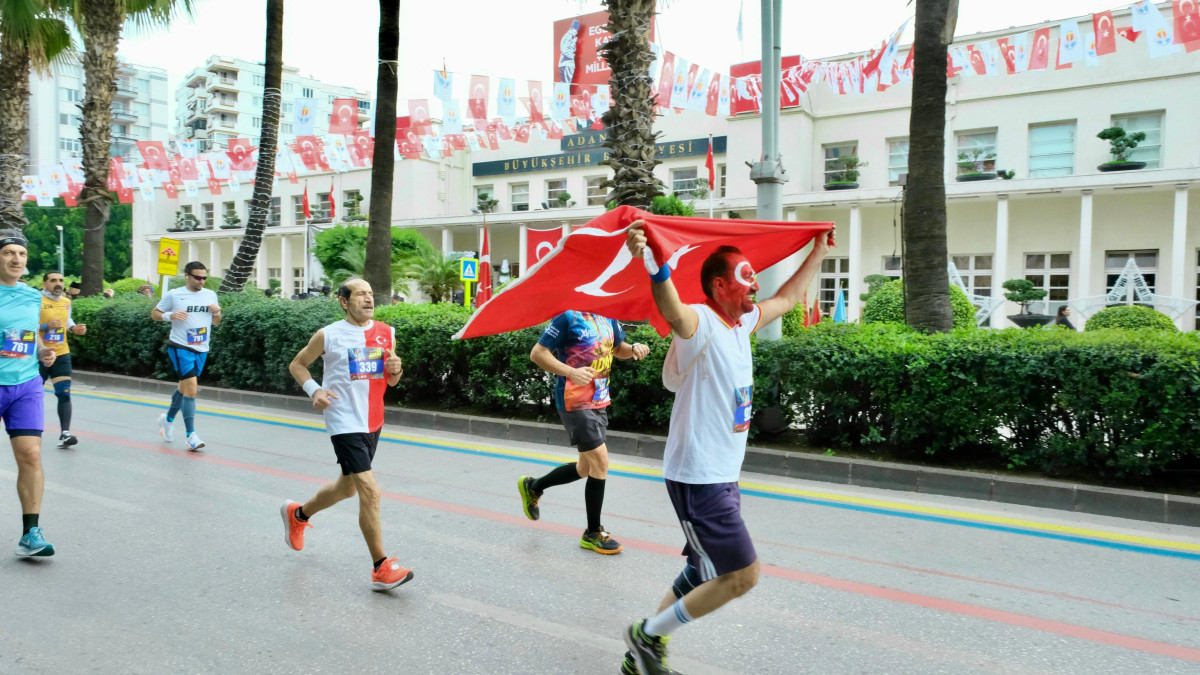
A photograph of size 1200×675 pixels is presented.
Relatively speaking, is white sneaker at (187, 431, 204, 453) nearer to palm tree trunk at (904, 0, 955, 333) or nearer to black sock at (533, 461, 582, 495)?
black sock at (533, 461, 582, 495)

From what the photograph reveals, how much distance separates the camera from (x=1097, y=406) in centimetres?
662

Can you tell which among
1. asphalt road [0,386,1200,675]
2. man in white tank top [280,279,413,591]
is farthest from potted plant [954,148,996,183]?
man in white tank top [280,279,413,591]

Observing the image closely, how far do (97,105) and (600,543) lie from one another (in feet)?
65.3

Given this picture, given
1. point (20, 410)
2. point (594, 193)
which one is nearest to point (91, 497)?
point (20, 410)

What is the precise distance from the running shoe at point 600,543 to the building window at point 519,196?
37.2 meters

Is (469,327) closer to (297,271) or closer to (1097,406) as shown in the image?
(1097,406)

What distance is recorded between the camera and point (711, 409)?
342 cm

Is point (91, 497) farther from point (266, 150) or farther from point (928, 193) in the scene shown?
point (266, 150)

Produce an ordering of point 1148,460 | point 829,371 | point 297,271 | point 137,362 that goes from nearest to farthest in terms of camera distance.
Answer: point 1148,460 < point 829,371 < point 137,362 < point 297,271

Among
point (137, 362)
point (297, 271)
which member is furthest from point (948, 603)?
point (297, 271)

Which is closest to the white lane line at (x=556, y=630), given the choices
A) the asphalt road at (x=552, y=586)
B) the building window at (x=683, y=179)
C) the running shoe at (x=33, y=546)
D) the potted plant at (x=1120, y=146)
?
the asphalt road at (x=552, y=586)

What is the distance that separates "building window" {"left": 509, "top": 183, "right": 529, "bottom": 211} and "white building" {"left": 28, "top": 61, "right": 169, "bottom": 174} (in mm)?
50907

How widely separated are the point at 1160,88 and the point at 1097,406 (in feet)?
84.0

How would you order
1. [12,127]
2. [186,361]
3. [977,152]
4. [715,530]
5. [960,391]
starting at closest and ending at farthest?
1. [715,530]
2. [960,391]
3. [186,361]
4. [12,127]
5. [977,152]
